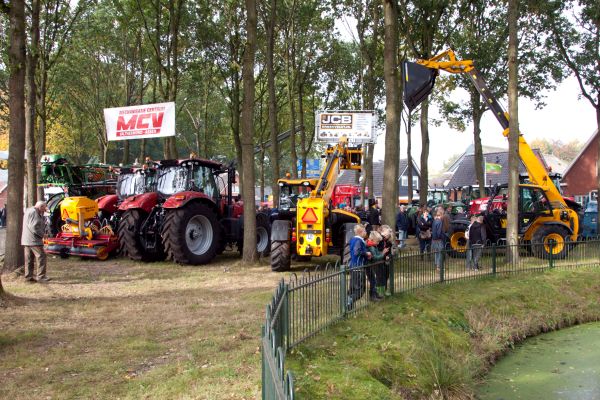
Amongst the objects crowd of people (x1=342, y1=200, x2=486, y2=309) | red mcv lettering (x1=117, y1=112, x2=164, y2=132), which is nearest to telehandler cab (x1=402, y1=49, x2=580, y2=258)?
crowd of people (x1=342, y1=200, x2=486, y2=309)

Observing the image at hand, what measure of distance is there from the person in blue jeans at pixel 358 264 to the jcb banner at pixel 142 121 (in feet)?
29.2

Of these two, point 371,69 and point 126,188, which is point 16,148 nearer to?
point 126,188

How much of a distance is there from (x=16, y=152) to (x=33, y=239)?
1.71 m

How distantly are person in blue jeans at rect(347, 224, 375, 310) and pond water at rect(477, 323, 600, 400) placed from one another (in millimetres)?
2255

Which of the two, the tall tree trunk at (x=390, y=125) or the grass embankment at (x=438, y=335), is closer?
the grass embankment at (x=438, y=335)

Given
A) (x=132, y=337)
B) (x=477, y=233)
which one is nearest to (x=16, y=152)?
(x=132, y=337)

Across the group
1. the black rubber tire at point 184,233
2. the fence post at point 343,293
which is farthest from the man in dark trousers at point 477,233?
the fence post at point 343,293

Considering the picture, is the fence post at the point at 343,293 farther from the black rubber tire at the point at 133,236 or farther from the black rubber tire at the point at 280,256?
the black rubber tire at the point at 133,236

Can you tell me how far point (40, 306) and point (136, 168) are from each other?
24.6 feet

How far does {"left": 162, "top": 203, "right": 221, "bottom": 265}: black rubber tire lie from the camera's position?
13195mm

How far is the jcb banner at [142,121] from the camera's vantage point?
16.0 metres

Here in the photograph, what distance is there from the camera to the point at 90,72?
2975cm

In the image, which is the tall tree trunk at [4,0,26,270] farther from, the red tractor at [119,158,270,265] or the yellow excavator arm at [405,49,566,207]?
the yellow excavator arm at [405,49,566,207]

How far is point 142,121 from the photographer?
54.0 ft
